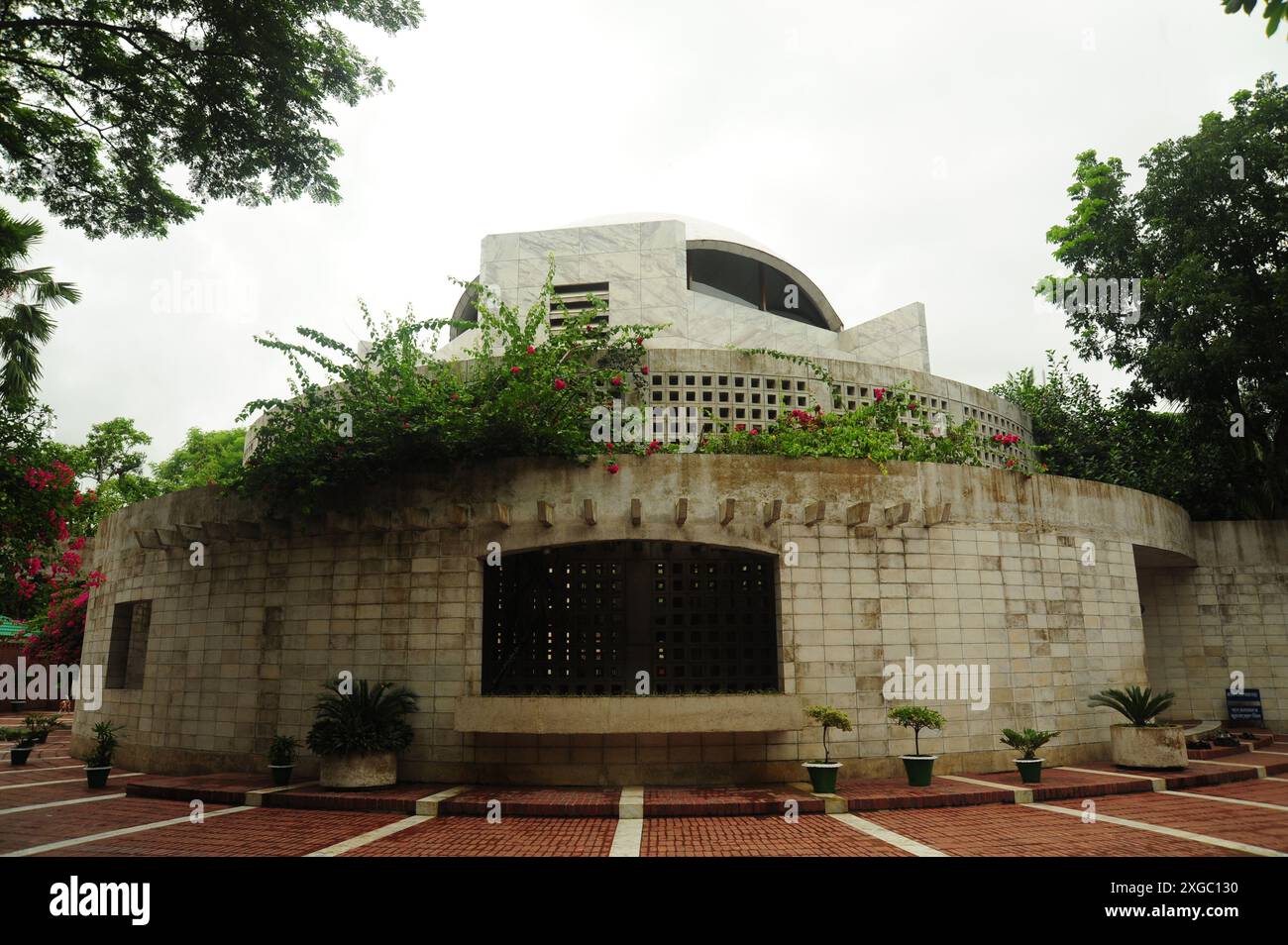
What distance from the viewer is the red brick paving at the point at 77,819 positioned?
7.86 meters

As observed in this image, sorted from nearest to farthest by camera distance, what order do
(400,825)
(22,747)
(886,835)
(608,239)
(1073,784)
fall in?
(886,835)
(400,825)
(1073,784)
(22,747)
(608,239)

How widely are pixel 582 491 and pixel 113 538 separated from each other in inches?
415

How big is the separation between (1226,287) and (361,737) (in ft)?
60.9

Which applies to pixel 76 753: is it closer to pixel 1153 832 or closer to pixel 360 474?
pixel 360 474

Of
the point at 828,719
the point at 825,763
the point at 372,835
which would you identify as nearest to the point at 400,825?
the point at 372,835

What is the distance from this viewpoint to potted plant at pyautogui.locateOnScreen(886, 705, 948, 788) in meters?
9.79

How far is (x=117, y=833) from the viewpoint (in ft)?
26.6

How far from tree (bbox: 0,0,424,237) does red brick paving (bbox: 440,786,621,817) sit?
935cm

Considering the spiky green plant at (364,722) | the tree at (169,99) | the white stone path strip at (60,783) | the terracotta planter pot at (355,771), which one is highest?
the tree at (169,99)

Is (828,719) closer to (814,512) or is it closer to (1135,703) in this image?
(814,512)

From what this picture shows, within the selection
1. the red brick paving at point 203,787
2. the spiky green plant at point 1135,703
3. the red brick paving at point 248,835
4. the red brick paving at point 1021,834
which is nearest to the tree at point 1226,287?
the spiky green plant at point 1135,703

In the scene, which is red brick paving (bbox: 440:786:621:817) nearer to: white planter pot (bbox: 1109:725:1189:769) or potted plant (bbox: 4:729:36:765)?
white planter pot (bbox: 1109:725:1189:769)

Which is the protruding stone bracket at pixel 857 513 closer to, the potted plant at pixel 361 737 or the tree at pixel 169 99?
the potted plant at pixel 361 737

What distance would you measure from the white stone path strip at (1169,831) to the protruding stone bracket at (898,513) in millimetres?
3956
